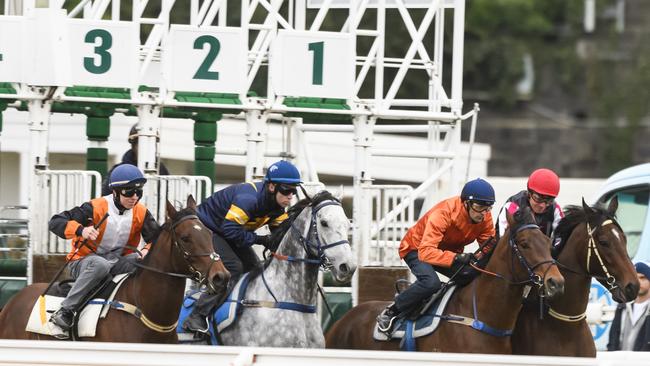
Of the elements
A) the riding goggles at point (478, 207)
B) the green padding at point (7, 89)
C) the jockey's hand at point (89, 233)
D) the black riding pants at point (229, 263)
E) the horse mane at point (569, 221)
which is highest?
the green padding at point (7, 89)

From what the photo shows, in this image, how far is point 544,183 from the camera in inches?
385

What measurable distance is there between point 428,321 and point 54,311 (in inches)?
97.2

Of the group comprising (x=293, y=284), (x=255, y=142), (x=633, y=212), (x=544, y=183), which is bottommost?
(x=293, y=284)

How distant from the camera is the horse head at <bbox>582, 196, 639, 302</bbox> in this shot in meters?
9.52

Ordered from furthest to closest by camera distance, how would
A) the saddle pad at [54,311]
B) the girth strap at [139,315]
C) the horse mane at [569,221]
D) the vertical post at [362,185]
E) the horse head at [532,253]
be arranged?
the vertical post at [362,185], the horse mane at [569,221], the saddle pad at [54,311], the girth strap at [139,315], the horse head at [532,253]

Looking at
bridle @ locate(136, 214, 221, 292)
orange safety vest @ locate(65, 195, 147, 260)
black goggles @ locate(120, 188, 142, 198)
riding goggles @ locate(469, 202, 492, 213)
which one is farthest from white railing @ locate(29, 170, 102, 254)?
riding goggles @ locate(469, 202, 492, 213)

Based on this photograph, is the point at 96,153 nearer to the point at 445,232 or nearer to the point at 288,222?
the point at 288,222

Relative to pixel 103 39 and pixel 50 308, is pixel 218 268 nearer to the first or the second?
pixel 50 308

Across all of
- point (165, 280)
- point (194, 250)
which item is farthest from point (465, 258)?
point (165, 280)

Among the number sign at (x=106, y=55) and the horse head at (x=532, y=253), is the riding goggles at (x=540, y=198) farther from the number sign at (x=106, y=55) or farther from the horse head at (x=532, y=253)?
the number sign at (x=106, y=55)

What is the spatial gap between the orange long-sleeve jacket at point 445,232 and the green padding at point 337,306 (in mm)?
2190

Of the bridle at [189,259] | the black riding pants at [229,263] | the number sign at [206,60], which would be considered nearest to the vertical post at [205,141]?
the number sign at [206,60]

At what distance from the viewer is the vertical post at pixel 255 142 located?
12398mm

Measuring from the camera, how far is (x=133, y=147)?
12656 mm
